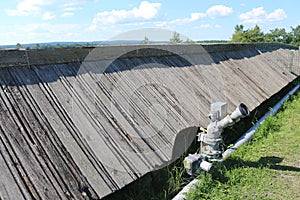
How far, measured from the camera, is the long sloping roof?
2.84 m

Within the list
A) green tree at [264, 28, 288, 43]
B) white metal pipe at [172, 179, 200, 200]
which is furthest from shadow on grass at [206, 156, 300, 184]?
green tree at [264, 28, 288, 43]

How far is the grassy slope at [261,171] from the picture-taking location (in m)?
4.16

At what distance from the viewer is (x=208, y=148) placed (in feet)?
14.3

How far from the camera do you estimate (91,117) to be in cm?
371

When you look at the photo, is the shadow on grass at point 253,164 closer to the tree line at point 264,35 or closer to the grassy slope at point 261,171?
the grassy slope at point 261,171

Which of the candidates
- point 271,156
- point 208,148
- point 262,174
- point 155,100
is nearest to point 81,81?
point 155,100

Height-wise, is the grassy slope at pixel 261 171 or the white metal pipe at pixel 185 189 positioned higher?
the white metal pipe at pixel 185 189

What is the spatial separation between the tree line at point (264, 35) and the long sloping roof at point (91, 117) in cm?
4844

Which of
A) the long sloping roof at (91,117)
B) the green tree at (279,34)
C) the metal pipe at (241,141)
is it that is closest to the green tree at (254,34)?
the green tree at (279,34)

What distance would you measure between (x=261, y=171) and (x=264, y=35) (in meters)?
68.1

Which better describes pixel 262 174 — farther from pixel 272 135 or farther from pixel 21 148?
pixel 21 148

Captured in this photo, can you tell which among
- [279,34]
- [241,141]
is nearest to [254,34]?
[279,34]

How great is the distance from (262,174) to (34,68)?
3810 mm

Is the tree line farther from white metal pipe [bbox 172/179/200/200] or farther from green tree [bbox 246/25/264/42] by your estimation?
white metal pipe [bbox 172/179/200/200]
